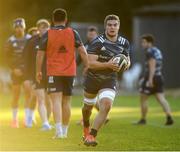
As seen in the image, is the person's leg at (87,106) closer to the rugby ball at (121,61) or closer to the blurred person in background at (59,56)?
the blurred person in background at (59,56)

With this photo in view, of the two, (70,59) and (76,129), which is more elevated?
(70,59)

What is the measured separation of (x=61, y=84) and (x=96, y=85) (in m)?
1.31

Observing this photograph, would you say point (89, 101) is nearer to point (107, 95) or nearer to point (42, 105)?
point (107, 95)

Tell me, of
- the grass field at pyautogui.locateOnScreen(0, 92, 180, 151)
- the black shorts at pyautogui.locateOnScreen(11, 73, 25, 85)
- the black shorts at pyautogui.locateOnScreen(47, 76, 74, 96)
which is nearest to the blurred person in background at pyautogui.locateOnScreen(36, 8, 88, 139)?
the black shorts at pyautogui.locateOnScreen(47, 76, 74, 96)

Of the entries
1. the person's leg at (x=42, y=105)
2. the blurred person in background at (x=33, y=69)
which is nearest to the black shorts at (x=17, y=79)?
the blurred person in background at (x=33, y=69)

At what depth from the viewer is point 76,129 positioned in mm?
19344

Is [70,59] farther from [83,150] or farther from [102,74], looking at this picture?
[83,150]

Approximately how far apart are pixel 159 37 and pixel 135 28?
5.12ft

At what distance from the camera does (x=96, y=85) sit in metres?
15.1

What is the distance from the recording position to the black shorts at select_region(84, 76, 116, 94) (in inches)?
589

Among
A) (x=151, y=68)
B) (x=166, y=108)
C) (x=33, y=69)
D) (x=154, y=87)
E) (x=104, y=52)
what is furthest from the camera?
(x=166, y=108)

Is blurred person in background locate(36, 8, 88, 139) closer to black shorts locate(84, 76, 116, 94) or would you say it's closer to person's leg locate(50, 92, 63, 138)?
person's leg locate(50, 92, 63, 138)

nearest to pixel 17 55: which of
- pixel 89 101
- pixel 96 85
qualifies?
pixel 89 101

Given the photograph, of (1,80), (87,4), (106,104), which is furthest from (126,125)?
(87,4)
